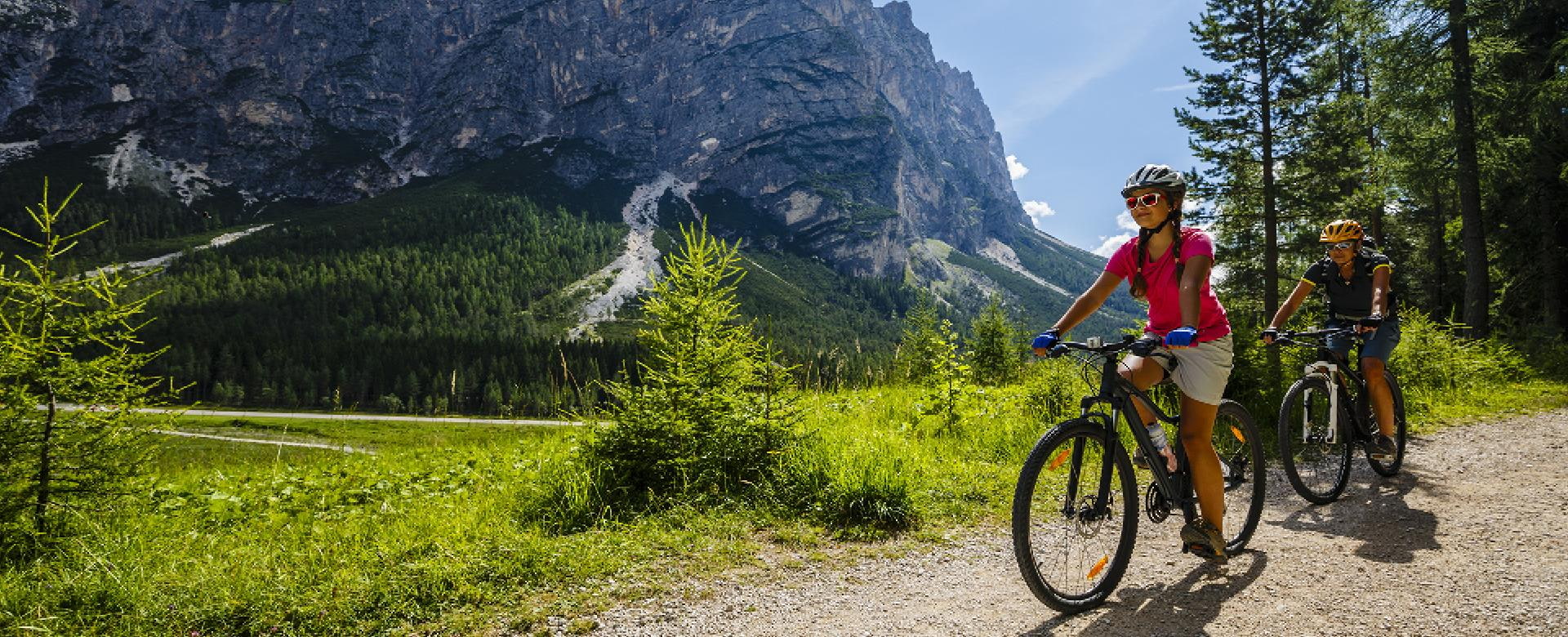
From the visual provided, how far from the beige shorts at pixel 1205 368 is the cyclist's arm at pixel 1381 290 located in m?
4.10

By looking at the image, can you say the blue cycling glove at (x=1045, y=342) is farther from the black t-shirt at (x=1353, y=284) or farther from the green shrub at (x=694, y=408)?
the black t-shirt at (x=1353, y=284)

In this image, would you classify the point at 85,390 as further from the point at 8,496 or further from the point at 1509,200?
the point at 1509,200

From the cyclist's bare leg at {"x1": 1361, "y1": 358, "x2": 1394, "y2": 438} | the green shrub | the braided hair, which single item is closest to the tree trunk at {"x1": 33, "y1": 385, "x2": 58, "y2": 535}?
the green shrub

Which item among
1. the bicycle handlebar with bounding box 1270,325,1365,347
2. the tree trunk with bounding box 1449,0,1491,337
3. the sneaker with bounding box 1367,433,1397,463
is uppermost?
the tree trunk with bounding box 1449,0,1491,337

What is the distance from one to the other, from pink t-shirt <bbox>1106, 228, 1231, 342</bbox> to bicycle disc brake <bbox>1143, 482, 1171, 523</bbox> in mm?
1201

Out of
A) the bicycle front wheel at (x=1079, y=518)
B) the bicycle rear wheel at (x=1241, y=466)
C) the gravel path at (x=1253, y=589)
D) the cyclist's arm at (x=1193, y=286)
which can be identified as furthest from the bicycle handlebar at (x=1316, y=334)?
the bicycle front wheel at (x=1079, y=518)

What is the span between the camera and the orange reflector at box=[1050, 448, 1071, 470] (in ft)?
14.2

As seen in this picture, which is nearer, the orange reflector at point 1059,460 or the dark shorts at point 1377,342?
the orange reflector at point 1059,460

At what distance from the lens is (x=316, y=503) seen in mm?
7539

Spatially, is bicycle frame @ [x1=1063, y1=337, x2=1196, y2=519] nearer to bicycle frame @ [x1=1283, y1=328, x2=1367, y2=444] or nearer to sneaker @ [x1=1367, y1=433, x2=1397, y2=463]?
bicycle frame @ [x1=1283, y1=328, x2=1367, y2=444]

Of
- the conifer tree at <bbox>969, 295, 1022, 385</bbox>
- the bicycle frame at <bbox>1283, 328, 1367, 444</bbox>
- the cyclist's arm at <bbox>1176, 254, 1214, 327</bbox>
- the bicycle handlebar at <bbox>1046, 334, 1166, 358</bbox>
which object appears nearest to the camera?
the bicycle handlebar at <bbox>1046, 334, 1166, 358</bbox>

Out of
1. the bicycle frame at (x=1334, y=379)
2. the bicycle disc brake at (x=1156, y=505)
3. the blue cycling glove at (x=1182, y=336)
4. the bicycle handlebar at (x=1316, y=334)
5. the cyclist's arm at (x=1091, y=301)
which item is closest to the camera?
the blue cycling glove at (x=1182, y=336)

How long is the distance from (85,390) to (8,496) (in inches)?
39.0

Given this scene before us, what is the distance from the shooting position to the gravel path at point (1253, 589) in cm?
399
